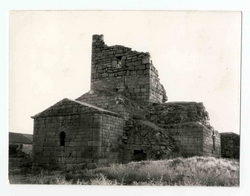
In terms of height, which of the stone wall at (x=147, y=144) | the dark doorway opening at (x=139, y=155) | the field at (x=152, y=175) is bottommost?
the field at (x=152, y=175)

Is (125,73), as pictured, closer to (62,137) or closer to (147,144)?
(147,144)

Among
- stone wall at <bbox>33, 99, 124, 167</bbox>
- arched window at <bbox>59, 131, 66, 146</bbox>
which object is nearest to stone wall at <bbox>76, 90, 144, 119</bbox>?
stone wall at <bbox>33, 99, 124, 167</bbox>

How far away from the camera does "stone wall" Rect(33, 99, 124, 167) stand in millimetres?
13031

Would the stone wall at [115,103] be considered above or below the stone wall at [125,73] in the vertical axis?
below

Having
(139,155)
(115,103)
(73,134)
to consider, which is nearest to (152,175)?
(139,155)

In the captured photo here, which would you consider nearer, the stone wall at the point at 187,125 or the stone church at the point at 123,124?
the stone church at the point at 123,124

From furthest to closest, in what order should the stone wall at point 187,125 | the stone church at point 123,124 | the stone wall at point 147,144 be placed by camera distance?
the stone wall at point 187,125
the stone wall at point 147,144
the stone church at point 123,124

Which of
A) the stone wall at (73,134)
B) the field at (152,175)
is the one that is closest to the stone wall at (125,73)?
the stone wall at (73,134)

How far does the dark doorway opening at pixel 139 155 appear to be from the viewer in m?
13.7

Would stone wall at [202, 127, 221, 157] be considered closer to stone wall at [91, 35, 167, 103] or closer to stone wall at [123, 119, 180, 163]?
stone wall at [123, 119, 180, 163]

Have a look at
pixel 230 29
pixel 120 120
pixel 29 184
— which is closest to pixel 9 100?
pixel 29 184

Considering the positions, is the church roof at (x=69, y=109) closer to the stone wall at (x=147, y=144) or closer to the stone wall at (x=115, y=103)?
the stone wall at (x=115, y=103)
